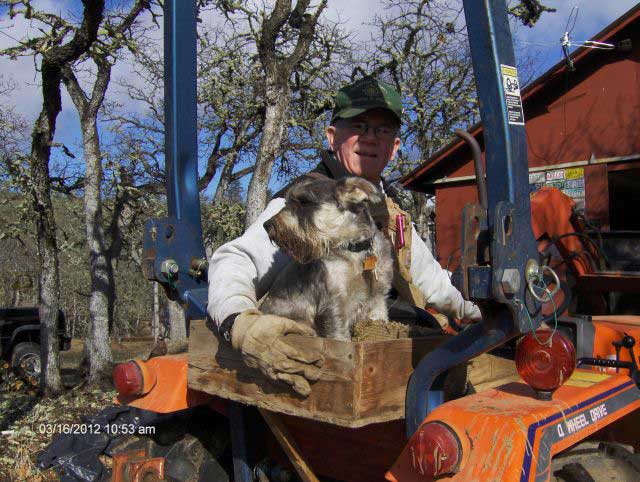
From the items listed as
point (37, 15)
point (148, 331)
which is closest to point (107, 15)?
point (37, 15)

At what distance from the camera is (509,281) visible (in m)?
1.74

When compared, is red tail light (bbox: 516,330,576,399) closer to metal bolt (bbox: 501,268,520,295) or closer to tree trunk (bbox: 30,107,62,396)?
metal bolt (bbox: 501,268,520,295)

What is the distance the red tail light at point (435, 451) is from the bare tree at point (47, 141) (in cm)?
867

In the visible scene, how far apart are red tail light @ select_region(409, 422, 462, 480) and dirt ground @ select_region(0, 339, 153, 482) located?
15.4ft

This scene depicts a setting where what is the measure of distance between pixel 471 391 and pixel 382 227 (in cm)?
103

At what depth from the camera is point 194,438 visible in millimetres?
2961

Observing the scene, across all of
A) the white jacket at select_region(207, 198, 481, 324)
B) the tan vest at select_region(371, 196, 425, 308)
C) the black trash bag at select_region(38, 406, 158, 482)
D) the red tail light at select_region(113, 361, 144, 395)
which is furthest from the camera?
the tan vest at select_region(371, 196, 425, 308)

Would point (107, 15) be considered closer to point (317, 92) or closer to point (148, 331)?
point (317, 92)

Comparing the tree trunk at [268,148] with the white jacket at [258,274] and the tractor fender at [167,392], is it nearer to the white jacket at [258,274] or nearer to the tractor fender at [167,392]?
the white jacket at [258,274]

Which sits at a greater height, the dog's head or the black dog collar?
the dog's head

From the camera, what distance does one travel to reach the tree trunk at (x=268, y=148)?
425 inches

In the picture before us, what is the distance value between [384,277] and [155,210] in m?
17.9

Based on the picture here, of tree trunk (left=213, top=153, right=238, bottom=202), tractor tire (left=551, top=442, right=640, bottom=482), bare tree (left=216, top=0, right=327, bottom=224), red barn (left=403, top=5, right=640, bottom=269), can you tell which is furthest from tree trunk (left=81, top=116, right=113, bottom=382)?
tractor tire (left=551, top=442, right=640, bottom=482)

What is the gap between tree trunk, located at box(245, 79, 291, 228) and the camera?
10.8m
